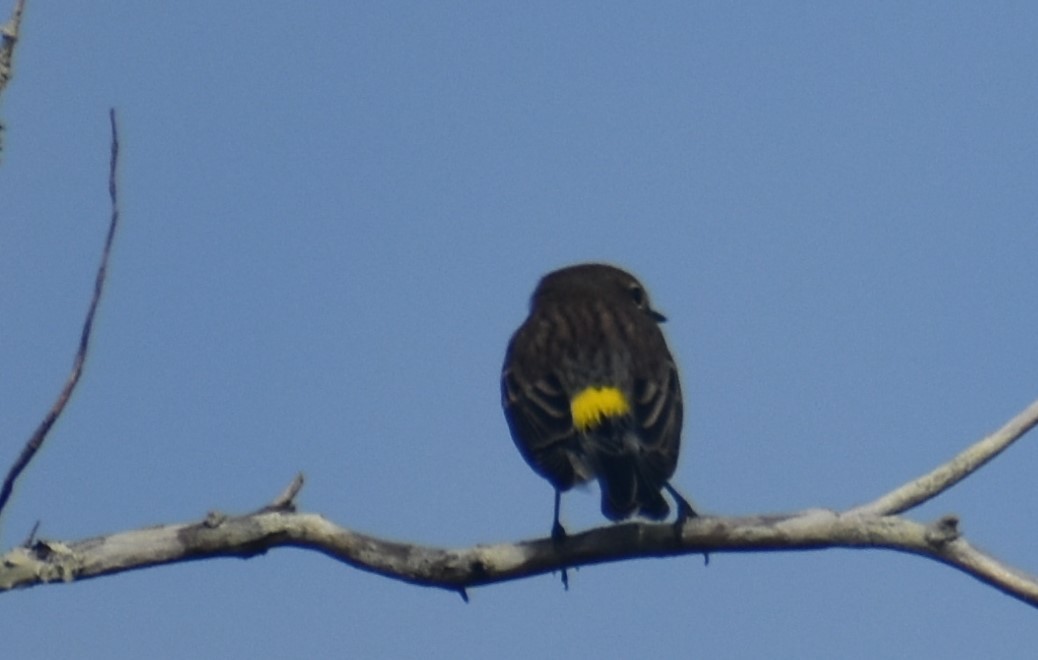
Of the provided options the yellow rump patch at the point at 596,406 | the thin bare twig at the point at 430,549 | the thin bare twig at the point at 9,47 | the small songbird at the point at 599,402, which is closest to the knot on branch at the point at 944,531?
the thin bare twig at the point at 430,549

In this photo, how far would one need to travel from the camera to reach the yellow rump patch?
353 inches

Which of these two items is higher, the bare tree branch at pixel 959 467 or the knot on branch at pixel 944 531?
the bare tree branch at pixel 959 467

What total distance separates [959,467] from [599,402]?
9.00 feet

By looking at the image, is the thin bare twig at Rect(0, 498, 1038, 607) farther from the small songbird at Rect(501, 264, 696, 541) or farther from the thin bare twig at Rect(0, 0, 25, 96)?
the thin bare twig at Rect(0, 0, 25, 96)

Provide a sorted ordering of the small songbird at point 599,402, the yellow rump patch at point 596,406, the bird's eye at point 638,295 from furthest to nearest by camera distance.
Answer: the bird's eye at point 638,295 → the yellow rump patch at point 596,406 → the small songbird at point 599,402

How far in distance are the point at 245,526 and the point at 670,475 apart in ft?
10.0

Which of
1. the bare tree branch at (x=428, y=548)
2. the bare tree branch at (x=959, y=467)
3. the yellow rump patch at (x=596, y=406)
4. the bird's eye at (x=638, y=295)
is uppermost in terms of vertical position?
the bird's eye at (x=638, y=295)

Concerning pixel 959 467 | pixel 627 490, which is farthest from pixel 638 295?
pixel 959 467

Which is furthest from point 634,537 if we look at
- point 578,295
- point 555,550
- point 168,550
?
point 578,295

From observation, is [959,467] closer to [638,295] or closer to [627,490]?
[627,490]

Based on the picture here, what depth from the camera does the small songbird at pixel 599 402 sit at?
8.51m

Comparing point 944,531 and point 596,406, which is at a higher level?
point 596,406

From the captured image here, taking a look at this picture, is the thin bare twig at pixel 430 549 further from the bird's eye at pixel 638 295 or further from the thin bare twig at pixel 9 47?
Answer: the bird's eye at pixel 638 295

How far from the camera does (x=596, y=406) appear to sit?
9086 millimetres
